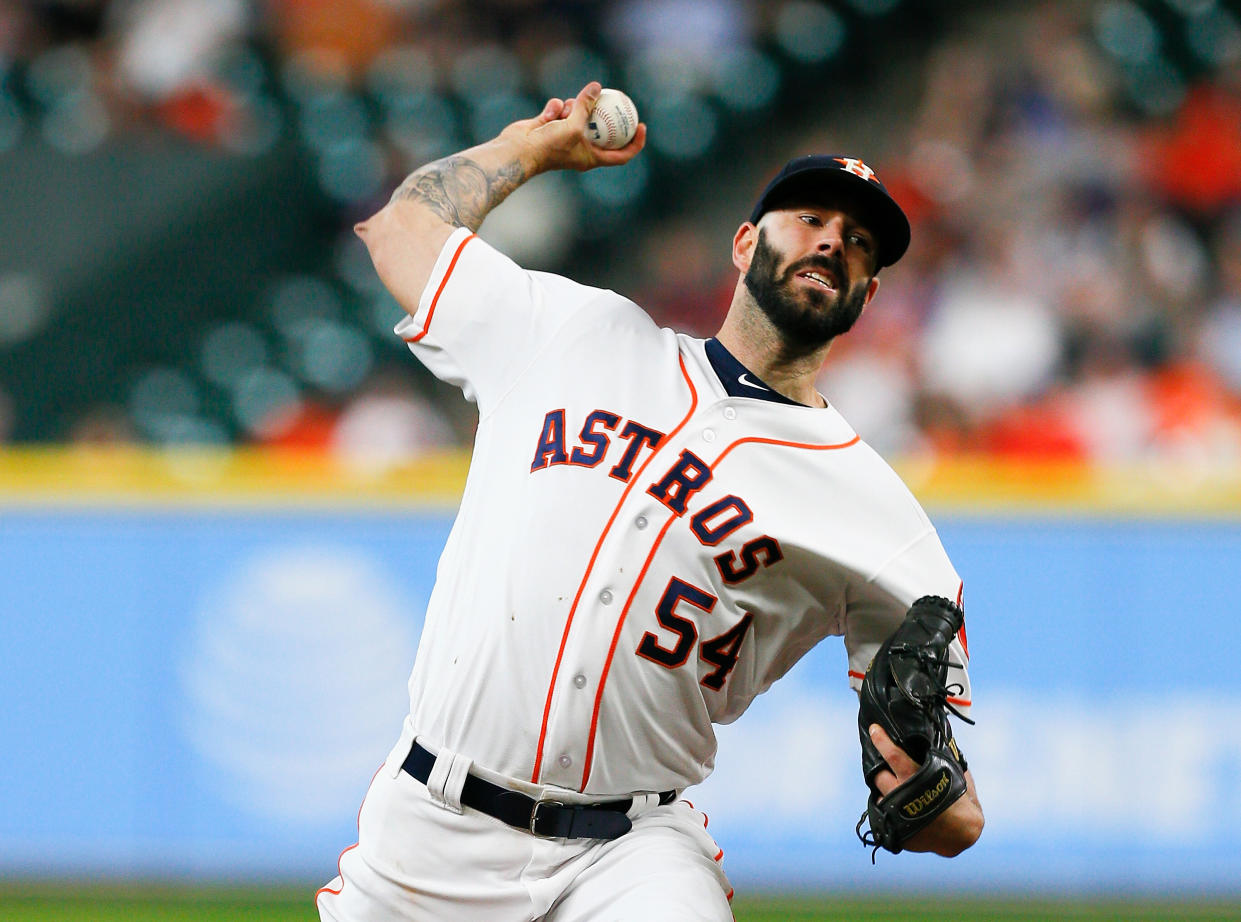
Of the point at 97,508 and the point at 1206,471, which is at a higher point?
the point at 1206,471

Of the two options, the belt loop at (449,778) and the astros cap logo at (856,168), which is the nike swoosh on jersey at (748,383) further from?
the belt loop at (449,778)

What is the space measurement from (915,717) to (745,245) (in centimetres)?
107

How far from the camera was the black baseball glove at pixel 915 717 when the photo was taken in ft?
9.69

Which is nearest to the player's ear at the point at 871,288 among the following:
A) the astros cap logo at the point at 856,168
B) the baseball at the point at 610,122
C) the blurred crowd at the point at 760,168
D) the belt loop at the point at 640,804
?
the astros cap logo at the point at 856,168

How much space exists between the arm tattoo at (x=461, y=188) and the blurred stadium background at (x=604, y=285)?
350 centimetres

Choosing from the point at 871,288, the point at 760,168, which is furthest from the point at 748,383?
the point at 760,168

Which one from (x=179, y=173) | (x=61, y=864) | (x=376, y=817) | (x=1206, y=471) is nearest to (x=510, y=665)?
(x=376, y=817)

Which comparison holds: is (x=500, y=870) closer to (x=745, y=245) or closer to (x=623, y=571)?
(x=623, y=571)

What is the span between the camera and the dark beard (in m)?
3.21

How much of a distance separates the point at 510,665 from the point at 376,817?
433 millimetres

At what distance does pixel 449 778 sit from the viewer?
3.12 meters

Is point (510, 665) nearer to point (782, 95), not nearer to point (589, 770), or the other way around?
point (589, 770)

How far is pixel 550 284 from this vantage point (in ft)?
11.3

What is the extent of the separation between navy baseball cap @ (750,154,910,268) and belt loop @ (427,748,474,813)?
1.24 m
